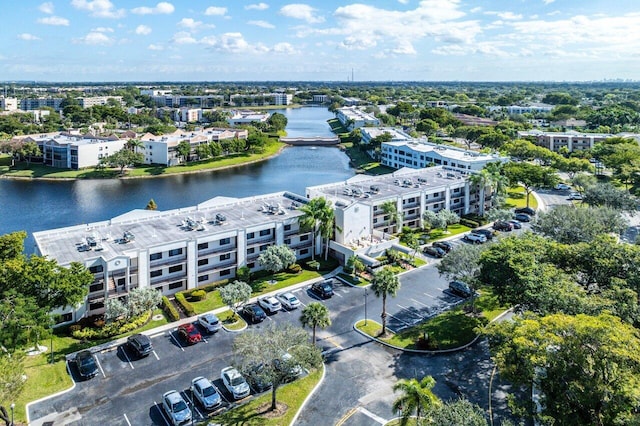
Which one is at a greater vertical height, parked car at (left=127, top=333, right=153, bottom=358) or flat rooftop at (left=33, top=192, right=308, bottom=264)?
flat rooftop at (left=33, top=192, right=308, bottom=264)

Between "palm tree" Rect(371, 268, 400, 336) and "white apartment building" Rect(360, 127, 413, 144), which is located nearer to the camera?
"palm tree" Rect(371, 268, 400, 336)

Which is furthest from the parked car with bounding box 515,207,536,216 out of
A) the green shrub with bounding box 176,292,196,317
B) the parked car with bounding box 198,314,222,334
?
the green shrub with bounding box 176,292,196,317

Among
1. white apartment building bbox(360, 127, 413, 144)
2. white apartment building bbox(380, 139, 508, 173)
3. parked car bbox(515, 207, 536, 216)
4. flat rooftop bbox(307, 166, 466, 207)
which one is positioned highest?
white apartment building bbox(360, 127, 413, 144)

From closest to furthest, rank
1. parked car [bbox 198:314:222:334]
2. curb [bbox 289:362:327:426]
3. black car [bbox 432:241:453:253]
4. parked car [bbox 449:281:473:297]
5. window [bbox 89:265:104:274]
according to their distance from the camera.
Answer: curb [bbox 289:362:327:426], parked car [bbox 198:314:222:334], window [bbox 89:265:104:274], parked car [bbox 449:281:473:297], black car [bbox 432:241:453:253]

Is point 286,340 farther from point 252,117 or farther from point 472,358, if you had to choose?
point 252,117

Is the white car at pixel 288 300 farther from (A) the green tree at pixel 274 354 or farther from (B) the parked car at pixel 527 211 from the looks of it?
(B) the parked car at pixel 527 211

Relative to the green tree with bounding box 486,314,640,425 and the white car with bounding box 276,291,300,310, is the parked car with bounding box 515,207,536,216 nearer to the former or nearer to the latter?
the white car with bounding box 276,291,300,310

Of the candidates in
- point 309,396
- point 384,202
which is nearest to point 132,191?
point 384,202

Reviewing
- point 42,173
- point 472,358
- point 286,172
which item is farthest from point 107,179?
point 472,358

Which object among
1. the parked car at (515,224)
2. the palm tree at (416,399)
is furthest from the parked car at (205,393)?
the parked car at (515,224)
